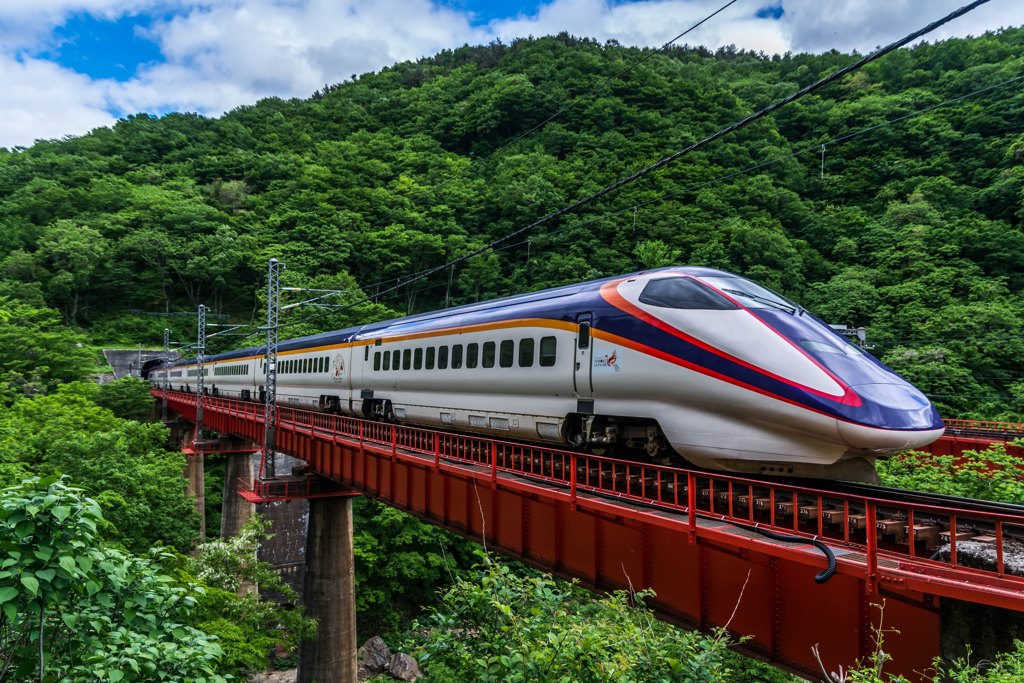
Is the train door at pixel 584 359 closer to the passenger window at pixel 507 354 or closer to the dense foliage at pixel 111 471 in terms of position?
the passenger window at pixel 507 354

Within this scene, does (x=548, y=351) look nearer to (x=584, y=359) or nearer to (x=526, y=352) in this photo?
(x=526, y=352)

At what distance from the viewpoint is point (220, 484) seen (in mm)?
48219

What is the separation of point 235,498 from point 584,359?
33220 millimetres

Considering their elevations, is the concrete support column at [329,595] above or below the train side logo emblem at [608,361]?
below

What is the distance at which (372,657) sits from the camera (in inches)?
1341

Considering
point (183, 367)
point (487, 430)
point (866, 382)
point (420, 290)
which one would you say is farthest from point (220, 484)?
point (866, 382)

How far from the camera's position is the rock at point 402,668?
106ft

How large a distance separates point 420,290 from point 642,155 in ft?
101

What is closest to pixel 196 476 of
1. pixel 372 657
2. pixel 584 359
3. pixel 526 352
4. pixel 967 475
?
pixel 372 657

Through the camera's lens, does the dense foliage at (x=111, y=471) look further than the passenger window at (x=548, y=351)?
Yes

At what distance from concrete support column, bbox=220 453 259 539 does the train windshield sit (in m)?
33.4

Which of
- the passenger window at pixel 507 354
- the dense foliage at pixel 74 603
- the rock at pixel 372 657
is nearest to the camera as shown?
the dense foliage at pixel 74 603

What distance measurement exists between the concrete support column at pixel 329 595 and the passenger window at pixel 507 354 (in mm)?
13684

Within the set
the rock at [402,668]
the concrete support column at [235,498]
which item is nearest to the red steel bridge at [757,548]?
the rock at [402,668]
